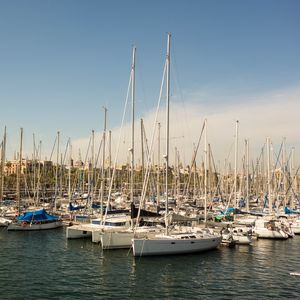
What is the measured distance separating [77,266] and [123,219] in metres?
11.5

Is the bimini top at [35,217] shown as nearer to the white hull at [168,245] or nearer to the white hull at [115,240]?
the white hull at [115,240]

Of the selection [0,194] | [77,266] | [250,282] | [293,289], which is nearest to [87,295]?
[77,266]

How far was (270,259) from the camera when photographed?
31406mm

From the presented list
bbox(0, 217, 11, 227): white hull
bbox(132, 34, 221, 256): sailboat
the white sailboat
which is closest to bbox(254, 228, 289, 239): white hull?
the white sailboat

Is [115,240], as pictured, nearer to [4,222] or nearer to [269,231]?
[269,231]

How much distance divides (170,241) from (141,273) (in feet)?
18.2

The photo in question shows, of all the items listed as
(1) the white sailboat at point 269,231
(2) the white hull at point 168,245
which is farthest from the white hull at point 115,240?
(1) the white sailboat at point 269,231

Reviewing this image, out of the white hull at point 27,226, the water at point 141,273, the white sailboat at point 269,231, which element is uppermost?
the white sailboat at point 269,231

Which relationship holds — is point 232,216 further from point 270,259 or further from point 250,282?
point 250,282

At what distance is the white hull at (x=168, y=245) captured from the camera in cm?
Answer: 3003

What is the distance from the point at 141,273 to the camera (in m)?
25.9

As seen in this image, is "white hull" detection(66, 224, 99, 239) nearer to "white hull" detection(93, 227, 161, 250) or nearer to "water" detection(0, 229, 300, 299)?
"water" detection(0, 229, 300, 299)

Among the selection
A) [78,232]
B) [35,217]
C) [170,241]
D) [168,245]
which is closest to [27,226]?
[35,217]

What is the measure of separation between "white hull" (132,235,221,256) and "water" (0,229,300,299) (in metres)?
0.54
